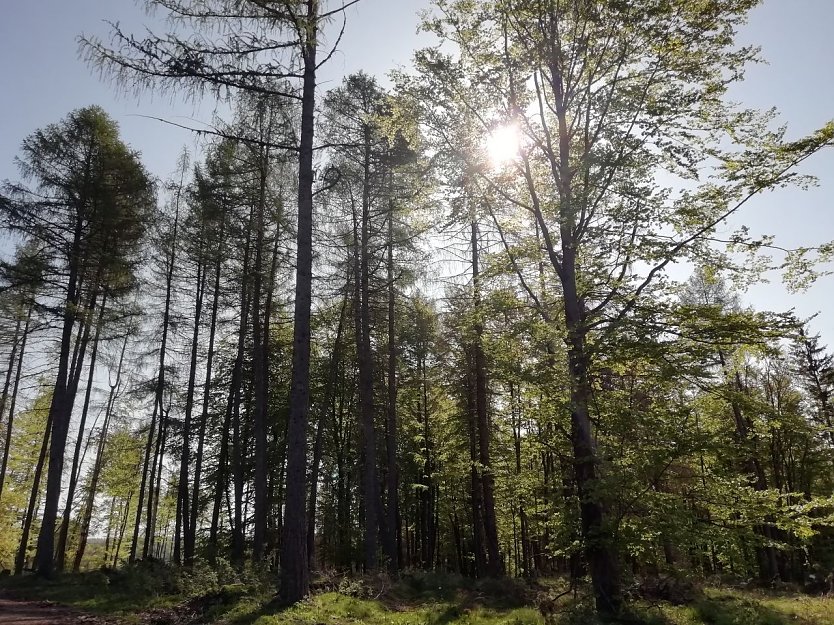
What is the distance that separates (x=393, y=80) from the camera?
36.6ft

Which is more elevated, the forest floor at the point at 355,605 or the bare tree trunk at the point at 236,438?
the bare tree trunk at the point at 236,438

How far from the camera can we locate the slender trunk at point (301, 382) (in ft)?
29.1

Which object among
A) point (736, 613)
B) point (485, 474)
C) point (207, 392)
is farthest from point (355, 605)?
point (207, 392)

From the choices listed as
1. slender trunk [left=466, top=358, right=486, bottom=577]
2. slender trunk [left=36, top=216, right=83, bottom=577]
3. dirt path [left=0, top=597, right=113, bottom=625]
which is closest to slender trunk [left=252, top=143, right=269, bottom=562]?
slender trunk [left=36, top=216, right=83, bottom=577]

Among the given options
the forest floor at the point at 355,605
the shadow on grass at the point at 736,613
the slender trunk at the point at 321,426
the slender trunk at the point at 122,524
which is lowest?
the shadow on grass at the point at 736,613

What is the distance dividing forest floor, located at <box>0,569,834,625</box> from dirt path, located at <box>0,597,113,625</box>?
17 millimetres

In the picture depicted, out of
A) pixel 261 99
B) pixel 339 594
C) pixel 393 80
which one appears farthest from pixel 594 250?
pixel 339 594

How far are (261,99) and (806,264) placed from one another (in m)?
10.7

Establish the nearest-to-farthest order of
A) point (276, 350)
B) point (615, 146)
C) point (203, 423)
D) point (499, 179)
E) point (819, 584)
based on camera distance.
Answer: point (615, 146), point (499, 179), point (819, 584), point (203, 423), point (276, 350)

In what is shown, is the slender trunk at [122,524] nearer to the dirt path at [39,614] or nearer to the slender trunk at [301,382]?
the dirt path at [39,614]

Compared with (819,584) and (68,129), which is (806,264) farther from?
(68,129)

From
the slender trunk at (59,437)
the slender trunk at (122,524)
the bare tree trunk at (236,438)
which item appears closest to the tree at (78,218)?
the slender trunk at (59,437)

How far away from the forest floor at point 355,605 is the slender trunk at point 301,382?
2.02 ft

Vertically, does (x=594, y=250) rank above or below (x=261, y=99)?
below
